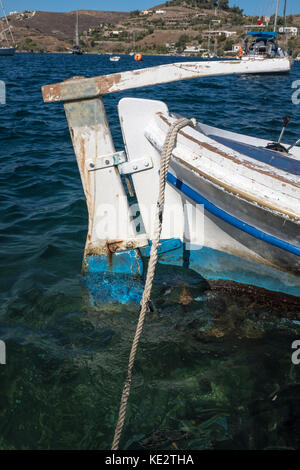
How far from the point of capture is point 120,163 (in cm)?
256

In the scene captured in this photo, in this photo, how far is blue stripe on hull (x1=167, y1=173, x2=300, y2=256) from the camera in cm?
220

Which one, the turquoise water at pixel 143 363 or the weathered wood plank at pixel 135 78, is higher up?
the weathered wood plank at pixel 135 78

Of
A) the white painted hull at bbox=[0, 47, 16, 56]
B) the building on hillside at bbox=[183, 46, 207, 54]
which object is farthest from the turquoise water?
the building on hillside at bbox=[183, 46, 207, 54]

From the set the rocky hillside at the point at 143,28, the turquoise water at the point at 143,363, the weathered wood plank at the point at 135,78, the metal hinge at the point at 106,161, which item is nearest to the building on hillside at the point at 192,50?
the rocky hillside at the point at 143,28

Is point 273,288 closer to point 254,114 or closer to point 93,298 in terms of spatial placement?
point 93,298

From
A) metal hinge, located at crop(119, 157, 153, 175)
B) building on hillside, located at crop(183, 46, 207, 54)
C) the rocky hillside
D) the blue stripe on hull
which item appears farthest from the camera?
the rocky hillside

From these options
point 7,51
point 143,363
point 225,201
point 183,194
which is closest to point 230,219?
point 225,201

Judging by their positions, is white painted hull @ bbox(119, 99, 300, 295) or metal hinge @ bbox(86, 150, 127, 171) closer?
white painted hull @ bbox(119, 99, 300, 295)

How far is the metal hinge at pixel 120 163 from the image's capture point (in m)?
2.51

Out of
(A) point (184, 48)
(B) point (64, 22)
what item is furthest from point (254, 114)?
(B) point (64, 22)

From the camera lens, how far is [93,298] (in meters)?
2.86

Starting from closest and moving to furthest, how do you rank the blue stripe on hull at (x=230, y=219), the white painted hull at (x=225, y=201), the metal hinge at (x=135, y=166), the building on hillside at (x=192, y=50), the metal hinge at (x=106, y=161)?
the white painted hull at (x=225, y=201) → the blue stripe on hull at (x=230, y=219) → the metal hinge at (x=106, y=161) → the metal hinge at (x=135, y=166) → the building on hillside at (x=192, y=50)

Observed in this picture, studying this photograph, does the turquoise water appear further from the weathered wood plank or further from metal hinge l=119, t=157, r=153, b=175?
the weathered wood plank

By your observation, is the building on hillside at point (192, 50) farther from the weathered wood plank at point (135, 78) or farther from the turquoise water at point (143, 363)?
the turquoise water at point (143, 363)
